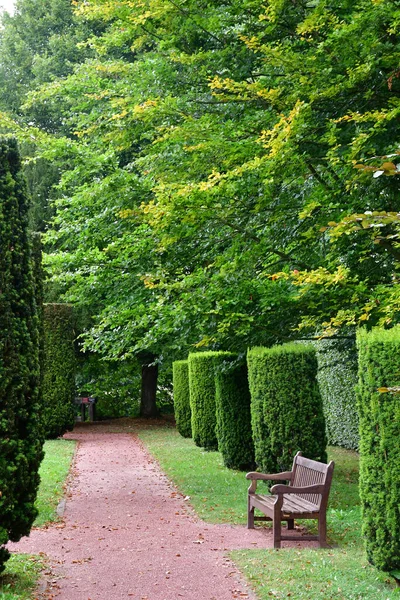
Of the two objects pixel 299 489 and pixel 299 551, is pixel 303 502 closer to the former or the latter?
pixel 299 489

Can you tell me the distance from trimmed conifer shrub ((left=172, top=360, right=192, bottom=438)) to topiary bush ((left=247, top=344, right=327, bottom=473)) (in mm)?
11013

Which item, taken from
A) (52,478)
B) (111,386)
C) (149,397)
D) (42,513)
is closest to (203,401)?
(52,478)

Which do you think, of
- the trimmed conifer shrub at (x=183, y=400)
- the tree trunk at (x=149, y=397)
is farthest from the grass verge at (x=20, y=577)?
the tree trunk at (x=149, y=397)

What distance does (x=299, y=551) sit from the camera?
24.8 ft

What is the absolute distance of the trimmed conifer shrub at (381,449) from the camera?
588 cm

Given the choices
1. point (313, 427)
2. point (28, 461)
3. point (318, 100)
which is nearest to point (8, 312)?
point (28, 461)

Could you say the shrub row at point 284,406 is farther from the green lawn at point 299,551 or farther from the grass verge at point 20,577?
the grass verge at point 20,577

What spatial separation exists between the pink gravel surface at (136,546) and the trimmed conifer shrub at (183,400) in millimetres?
9043

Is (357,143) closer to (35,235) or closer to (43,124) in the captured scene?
(35,235)

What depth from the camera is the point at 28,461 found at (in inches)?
259

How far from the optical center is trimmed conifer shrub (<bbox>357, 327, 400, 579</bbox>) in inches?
232

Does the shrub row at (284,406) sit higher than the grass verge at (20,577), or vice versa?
the shrub row at (284,406)

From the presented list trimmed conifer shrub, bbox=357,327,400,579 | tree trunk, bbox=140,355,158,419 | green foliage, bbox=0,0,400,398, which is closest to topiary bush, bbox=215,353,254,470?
green foliage, bbox=0,0,400,398

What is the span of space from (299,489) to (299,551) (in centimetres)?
73
